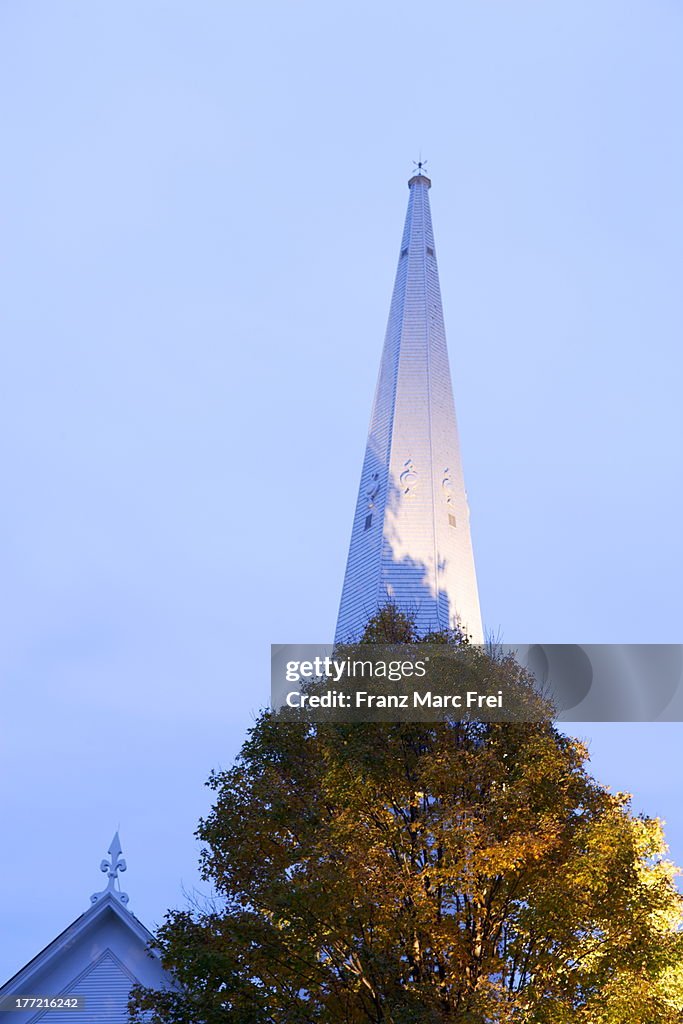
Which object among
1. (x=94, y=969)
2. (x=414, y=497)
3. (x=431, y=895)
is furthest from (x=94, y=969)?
(x=414, y=497)

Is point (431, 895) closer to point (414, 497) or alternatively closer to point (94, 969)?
point (94, 969)

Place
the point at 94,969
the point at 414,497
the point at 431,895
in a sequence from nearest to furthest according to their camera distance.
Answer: the point at 431,895 → the point at 94,969 → the point at 414,497

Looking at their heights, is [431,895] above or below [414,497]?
below

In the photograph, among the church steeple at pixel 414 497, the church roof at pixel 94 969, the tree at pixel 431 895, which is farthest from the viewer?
the church steeple at pixel 414 497

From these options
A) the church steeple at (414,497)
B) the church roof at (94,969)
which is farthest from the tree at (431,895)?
the church steeple at (414,497)

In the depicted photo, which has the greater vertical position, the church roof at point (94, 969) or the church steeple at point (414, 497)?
the church steeple at point (414, 497)

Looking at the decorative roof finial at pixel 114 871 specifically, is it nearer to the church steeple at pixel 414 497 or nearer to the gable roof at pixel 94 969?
the gable roof at pixel 94 969

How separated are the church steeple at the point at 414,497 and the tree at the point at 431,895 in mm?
24861

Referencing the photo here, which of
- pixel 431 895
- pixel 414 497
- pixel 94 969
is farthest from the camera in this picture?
pixel 414 497

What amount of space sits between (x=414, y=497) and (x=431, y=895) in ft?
104

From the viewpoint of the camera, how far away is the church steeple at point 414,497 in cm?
4778

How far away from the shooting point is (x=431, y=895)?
60.8ft

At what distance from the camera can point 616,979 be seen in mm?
17234

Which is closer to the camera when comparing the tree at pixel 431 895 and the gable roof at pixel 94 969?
the tree at pixel 431 895
